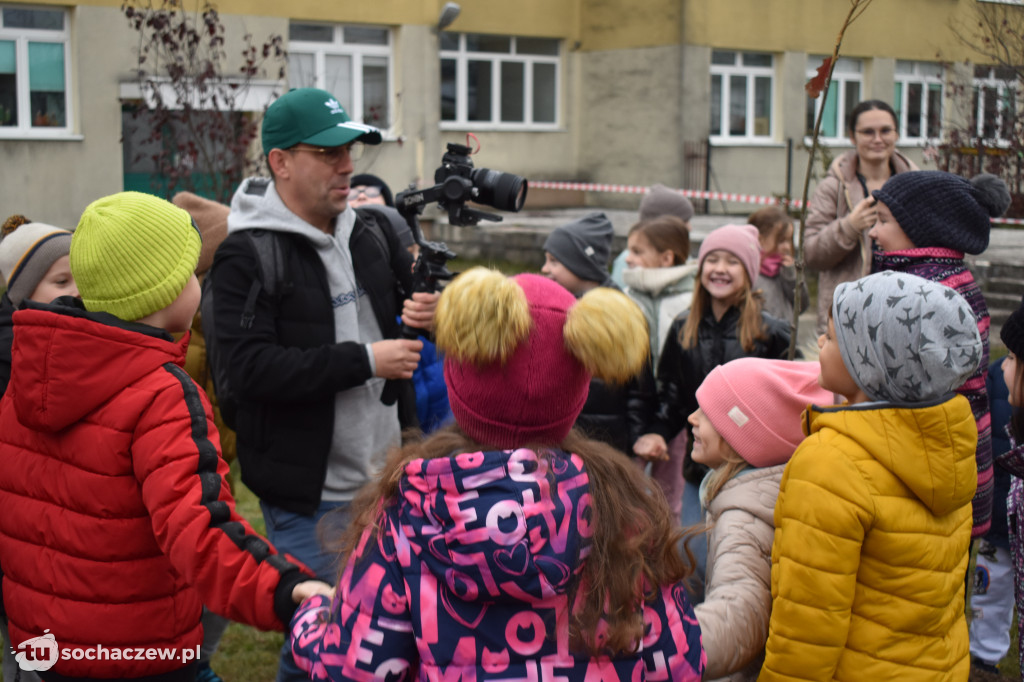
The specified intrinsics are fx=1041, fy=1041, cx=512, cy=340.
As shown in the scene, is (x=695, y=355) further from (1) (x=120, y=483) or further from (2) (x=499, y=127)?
(2) (x=499, y=127)

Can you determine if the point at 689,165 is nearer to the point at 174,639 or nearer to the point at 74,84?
the point at 74,84

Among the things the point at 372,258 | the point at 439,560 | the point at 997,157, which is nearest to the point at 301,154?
the point at 372,258

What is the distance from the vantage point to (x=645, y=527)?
74.1 inches

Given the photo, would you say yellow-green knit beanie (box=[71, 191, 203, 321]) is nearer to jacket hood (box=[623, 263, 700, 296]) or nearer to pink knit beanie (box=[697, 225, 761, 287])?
pink knit beanie (box=[697, 225, 761, 287])

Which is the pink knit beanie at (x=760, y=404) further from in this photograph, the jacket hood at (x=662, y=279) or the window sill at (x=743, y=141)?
the window sill at (x=743, y=141)

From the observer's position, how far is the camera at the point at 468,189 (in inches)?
121

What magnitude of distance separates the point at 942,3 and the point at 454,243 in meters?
13.8

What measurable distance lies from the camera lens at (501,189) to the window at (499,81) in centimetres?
1804

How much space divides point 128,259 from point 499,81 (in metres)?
19.8

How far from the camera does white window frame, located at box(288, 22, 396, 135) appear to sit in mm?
18562

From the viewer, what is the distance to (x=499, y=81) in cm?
2152

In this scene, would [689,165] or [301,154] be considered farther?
[689,165]

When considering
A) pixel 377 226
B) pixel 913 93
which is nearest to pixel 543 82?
pixel 913 93

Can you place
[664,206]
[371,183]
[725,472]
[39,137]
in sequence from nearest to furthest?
[725,472] < [371,183] < [664,206] < [39,137]
